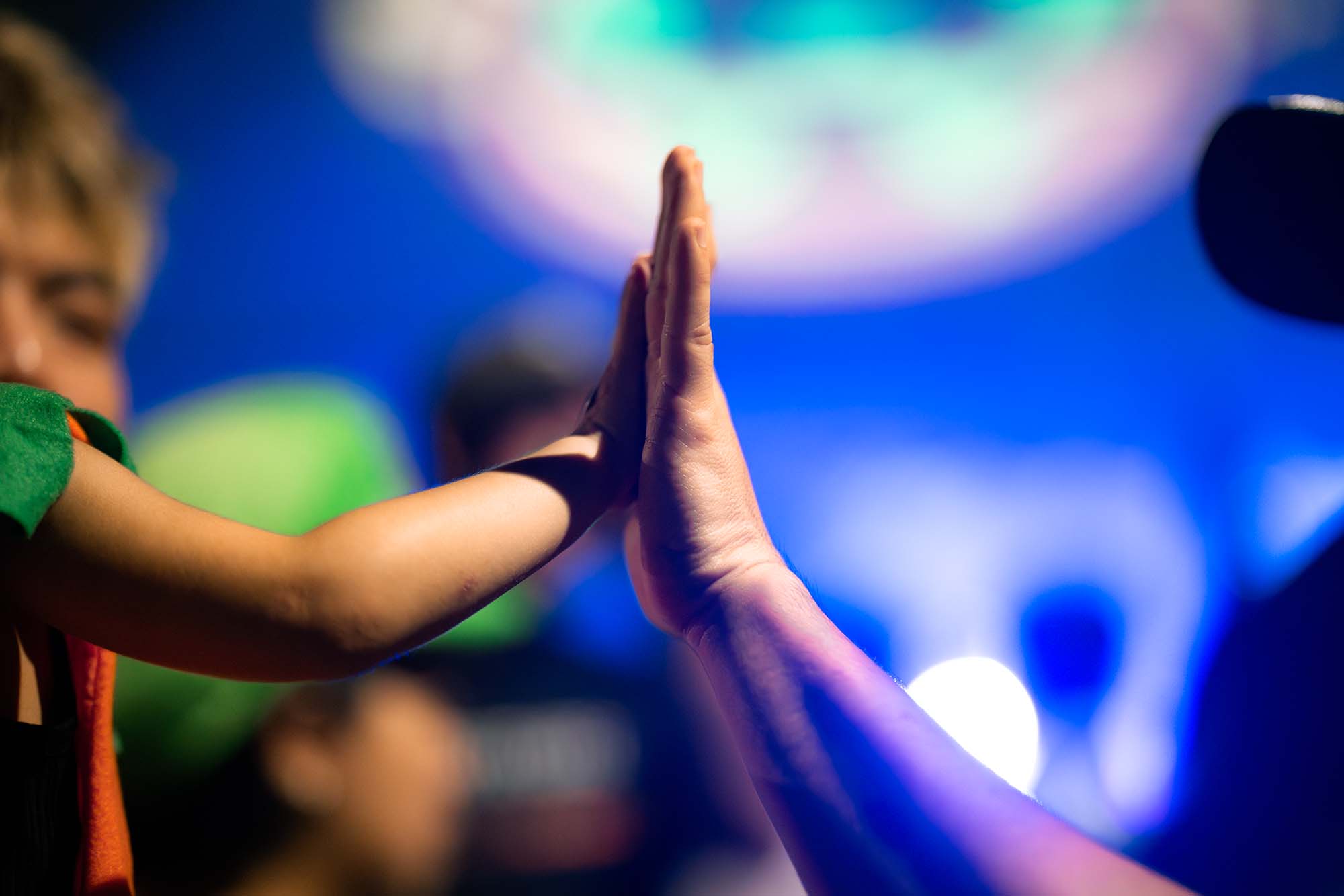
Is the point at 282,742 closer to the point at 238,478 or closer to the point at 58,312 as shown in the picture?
the point at 238,478

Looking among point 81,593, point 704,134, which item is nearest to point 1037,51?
point 704,134

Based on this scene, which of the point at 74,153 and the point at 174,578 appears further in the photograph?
the point at 74,153

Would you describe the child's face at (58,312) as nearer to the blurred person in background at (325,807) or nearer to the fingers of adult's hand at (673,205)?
the blurred person in background at (325,807)

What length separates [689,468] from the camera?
44 cm

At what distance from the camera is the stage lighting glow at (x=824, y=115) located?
1.00 metres

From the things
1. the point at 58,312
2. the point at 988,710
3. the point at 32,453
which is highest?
the point at 58,312

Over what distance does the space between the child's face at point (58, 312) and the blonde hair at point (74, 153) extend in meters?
0.02

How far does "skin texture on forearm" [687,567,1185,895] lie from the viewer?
320 mm

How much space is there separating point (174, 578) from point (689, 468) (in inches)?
10.2

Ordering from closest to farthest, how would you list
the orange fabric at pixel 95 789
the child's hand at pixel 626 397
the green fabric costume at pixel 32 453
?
1. the green fabric costume at pixel 32 453
2. the orange fabric at pixel 95 789
3. the child's hand at pixel 626 397

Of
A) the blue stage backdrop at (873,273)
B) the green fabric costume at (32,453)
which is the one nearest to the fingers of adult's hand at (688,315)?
the green fabric costume at (32,453)

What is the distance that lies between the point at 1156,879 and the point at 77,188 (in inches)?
48.3

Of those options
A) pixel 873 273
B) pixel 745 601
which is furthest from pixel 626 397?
pixel 873 273

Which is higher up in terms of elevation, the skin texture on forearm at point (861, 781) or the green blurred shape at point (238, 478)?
the green blurred shape at point (238, 478)
